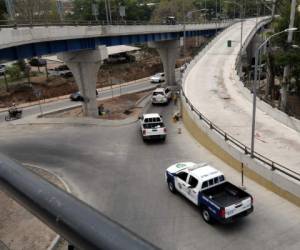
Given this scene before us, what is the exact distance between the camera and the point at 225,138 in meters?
23.9

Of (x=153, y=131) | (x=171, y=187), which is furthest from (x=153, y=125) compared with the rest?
(x=171, y=187)

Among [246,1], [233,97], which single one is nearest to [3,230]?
[233,97]

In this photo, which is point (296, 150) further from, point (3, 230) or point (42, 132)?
point (42, 132)

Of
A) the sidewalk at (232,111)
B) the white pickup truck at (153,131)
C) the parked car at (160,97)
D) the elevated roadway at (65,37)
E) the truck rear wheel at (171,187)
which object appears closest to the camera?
the truck rear wheel at (171,187)

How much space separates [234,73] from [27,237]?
37.7 meters

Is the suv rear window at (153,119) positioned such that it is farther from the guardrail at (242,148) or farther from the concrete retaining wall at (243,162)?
the guardrail at (242,148)

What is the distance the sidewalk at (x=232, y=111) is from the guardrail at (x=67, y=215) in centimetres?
1894

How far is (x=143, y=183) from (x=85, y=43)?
68.3 feet

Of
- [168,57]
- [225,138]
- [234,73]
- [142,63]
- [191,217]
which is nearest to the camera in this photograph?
[191,217]

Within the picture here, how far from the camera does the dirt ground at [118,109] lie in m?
41.4

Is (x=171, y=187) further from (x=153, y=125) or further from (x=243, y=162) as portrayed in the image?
(x=153, y=125)

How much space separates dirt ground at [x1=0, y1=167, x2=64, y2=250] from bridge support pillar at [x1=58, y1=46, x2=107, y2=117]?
2374 centimetres

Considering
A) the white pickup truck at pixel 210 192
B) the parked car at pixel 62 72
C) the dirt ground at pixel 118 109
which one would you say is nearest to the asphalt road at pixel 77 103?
the dirt ground at pixel 118 109

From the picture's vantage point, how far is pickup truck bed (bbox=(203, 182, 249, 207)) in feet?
54.7
